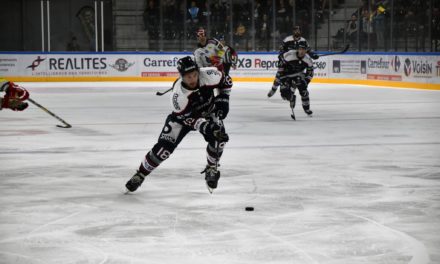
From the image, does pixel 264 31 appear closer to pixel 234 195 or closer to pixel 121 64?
pixel 121 64

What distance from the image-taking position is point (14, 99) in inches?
262

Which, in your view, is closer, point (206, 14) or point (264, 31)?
point (264, 31)

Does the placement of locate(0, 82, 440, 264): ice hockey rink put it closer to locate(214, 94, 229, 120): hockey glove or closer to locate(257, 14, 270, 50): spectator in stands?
locate(214, 94, 229, 120): hockey glove

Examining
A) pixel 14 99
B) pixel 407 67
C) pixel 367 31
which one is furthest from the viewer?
pixel 367 31

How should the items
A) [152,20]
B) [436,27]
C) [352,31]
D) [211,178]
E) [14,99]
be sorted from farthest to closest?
[152,20], [352,31], [436,27], [14,99], [211,178]

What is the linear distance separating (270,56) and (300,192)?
19.0 metres

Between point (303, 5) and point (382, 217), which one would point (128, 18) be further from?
point (382, 217)

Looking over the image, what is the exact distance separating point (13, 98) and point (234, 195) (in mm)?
1941

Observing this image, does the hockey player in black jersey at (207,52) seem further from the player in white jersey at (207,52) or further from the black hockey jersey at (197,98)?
the black hockey jersey at (197,98)

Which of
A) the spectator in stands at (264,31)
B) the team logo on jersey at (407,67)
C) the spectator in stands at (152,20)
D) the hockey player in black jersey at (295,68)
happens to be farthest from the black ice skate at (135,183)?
the spectator in stands at (152,20)

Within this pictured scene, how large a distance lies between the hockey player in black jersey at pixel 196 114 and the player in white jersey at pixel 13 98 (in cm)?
107

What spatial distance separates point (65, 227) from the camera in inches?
204

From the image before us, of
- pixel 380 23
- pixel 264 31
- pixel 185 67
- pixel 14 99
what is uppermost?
pixel 380 23

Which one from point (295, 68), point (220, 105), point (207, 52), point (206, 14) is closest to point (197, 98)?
point (220, 105)
